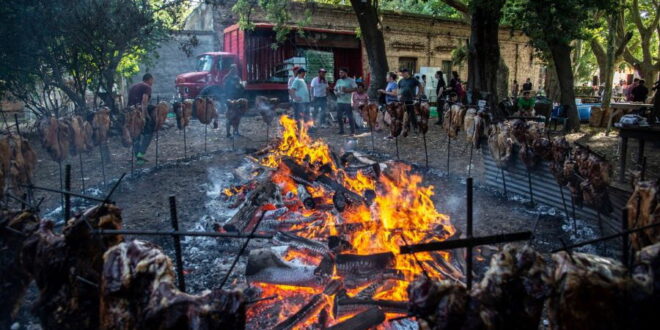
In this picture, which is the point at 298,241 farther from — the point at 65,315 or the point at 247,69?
the point at 247,69

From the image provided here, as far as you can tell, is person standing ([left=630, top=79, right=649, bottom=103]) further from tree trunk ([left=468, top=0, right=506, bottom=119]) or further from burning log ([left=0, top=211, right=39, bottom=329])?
burning log ([left=0, top=211, right=39, bottom=329])

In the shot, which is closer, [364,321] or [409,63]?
[364,321]

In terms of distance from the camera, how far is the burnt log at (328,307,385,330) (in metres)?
3.65

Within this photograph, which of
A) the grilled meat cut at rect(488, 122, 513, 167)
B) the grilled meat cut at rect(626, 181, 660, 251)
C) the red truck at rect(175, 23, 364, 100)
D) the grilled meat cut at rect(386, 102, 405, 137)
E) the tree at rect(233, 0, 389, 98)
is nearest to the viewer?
the grilled meat cut at rect(626, 181, 660, 251)

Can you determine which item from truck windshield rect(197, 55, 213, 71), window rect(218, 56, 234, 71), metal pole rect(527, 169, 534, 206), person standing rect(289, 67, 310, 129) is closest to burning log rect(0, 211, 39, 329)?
metal pole rect(527, 169, 534, 206)

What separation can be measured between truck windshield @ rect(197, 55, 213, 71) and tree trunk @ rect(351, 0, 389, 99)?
317 inches

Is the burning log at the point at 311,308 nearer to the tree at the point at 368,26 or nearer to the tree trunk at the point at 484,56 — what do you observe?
the tree trunk at the point at 484,56

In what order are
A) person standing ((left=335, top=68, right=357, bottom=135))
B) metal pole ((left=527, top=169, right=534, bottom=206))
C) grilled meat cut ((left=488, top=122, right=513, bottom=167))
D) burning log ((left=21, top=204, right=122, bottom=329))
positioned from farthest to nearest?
1. person standing ((left=335, top=68, right=357, bottom=135))
2. grilled meat cut ((left=488, top=122, right=513, bottom=167))
3. metal pole ((left=527, top=169, right=534, bottom=206))
4. burning log ((left=21, top=204, right=122, bottom=329))

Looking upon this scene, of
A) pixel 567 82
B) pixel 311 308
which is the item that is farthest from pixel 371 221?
pixel 567 82

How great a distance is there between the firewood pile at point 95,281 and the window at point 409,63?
2810 cm

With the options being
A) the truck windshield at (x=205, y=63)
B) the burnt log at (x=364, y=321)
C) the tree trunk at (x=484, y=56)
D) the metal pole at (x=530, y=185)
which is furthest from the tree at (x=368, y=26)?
the burnt log at (x=364, y=321)

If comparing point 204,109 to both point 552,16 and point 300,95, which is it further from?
point 552,16

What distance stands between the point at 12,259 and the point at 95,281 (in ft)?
2.97

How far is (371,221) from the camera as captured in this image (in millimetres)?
5664
